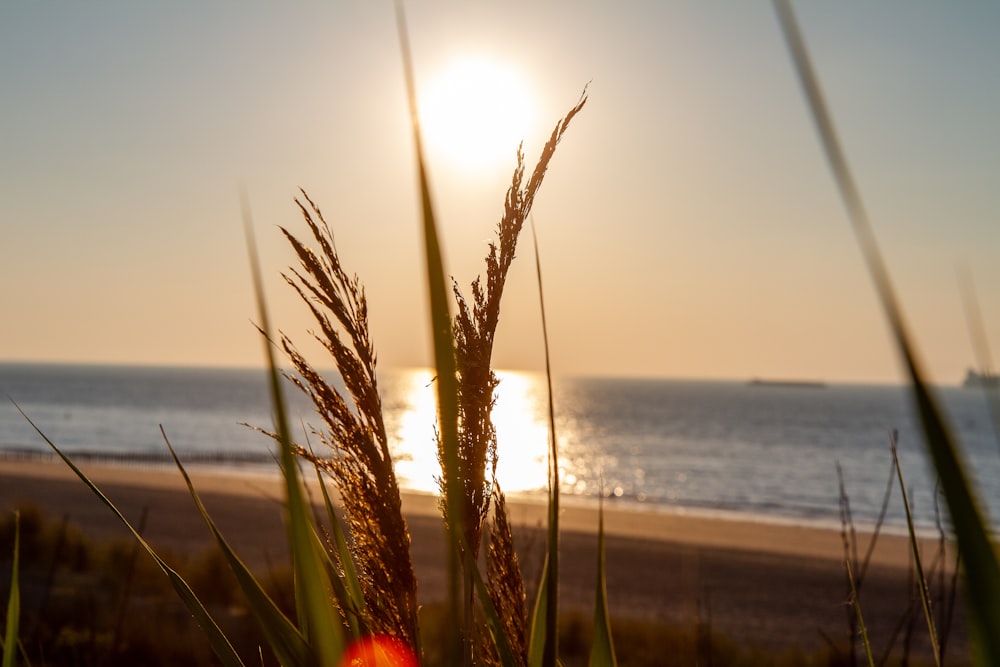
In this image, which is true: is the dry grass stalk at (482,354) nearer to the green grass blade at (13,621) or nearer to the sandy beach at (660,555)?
the green grass blade at (13,621)

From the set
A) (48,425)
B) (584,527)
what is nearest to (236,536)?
(584,527)

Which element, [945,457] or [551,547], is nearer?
[945,457]

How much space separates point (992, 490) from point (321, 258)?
53977 mm

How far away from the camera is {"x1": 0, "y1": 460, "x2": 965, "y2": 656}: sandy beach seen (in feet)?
52.6

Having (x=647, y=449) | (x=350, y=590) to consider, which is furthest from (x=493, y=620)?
(x=647, y=449)

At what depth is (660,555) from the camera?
22906 mm

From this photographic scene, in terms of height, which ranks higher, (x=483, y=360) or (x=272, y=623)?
(x=483, y=360)

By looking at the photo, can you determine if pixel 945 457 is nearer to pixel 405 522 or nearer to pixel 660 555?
pixel 405 522

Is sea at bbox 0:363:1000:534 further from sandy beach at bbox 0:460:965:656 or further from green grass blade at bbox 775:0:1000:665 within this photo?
sandy beach at bbox 0:460:965:656

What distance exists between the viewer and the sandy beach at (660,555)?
52.6 feet

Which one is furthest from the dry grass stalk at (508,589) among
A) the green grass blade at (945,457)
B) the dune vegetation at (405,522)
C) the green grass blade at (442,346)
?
the green grass blade at (945,457)

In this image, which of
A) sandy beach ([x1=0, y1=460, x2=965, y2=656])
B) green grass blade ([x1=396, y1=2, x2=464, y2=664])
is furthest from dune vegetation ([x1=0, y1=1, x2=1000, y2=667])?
sandy beach ([x1=0, y1=460, x2=965, y2=656])

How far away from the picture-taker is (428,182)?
879mm

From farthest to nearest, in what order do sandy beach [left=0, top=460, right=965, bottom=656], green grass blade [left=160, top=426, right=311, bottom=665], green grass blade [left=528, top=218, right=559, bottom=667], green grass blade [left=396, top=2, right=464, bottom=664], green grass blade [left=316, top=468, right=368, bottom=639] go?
sandy beach [left=0, top=460, right=965, bottom=656], green grass blade [left=316, top=468, right=368, bottom=639], green grass blade [left=160, top=426, right=311, bottom=665], green grass blade [left=528, top=218, right=559, bottom=667], green grass blade [left=396, top=2, right=464, bottom=664]
